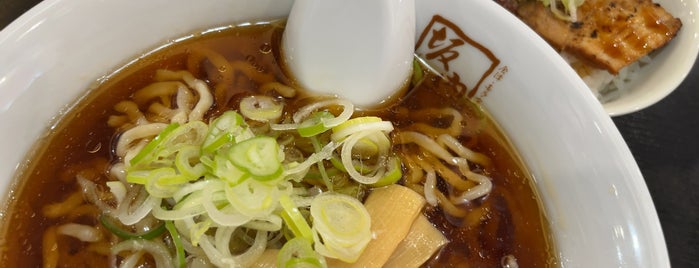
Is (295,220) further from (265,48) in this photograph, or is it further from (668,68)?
(668,68)

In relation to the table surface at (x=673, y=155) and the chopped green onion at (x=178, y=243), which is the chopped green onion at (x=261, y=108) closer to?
the chopped green onion at (x=178, y=243)

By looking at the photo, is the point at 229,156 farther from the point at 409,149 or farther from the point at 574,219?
the point at 574,219

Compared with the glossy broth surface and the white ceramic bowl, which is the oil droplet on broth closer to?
the glossy broth surface

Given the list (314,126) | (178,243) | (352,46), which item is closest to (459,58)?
(352,46)

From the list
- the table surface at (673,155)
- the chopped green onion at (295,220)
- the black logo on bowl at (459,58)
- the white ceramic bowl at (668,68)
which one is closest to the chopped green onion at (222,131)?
the chopped green onion at (295,220)

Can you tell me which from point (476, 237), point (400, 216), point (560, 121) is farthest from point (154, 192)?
point (560, 121)

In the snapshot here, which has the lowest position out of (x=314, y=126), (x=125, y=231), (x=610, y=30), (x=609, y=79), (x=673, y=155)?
(x=673, y=155)
